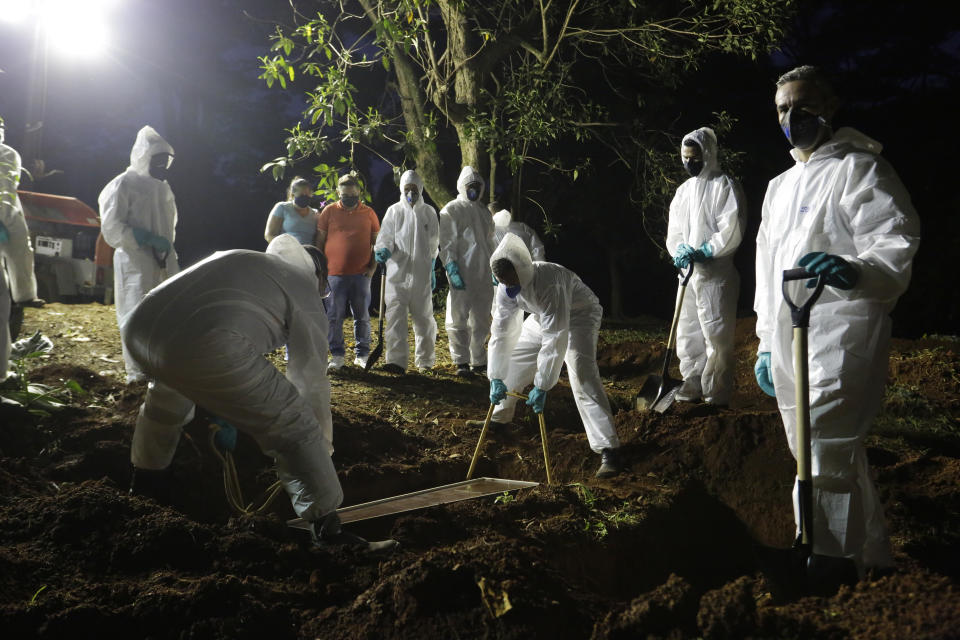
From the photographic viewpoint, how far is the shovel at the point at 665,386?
5707 millimetres

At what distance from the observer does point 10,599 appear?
8.99ft

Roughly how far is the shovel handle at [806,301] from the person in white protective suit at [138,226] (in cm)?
499

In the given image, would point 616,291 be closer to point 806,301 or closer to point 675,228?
point 675,228

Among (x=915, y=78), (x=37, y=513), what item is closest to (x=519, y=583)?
(x=37, y=513)

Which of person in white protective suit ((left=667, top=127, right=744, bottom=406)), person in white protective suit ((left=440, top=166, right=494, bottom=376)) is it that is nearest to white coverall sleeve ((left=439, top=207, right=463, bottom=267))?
person in white protective suit ((left=440, top=166, right=494, bottom=376))

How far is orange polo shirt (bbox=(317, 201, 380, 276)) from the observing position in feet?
23.5

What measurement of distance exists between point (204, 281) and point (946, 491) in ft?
14.1

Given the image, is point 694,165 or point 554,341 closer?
point 554,341

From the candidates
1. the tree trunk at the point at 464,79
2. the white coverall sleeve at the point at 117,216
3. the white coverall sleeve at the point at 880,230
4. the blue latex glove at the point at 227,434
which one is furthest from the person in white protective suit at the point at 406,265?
the white coverall sleeve at the point at 880,230

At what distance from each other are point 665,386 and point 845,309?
3.12 meters

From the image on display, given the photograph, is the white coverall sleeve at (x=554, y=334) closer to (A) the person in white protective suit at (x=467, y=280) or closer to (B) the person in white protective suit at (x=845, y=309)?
(B) the person in white protective suit at (x=845, y=309)

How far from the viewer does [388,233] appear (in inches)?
292

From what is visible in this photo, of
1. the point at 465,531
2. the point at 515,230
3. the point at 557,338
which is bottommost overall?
the point at 465,531

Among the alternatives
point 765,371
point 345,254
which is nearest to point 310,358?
point 765,371
